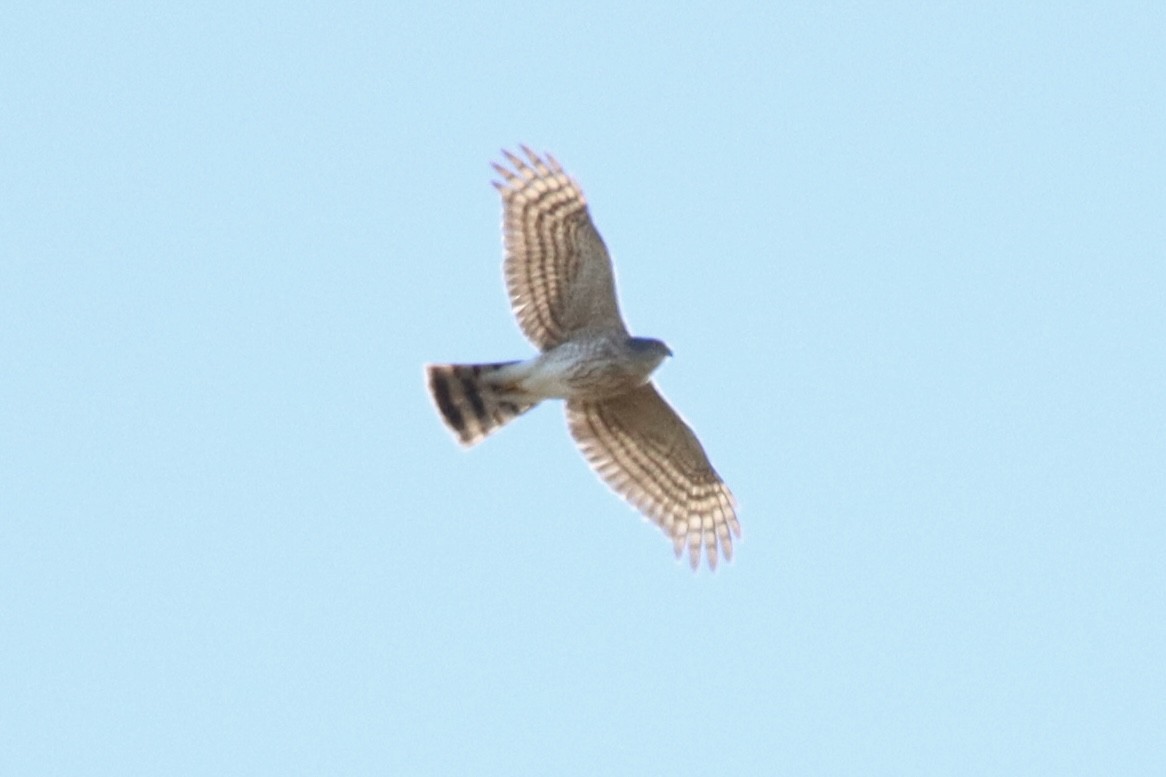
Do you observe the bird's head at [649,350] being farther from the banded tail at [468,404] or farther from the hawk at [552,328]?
the banded tail at [468,404]

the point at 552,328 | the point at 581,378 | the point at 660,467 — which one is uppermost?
the point at 552,328

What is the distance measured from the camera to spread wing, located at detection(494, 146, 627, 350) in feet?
56.5

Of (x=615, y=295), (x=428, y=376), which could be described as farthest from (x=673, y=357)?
(x=428, y=376)

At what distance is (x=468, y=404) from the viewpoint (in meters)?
17.5

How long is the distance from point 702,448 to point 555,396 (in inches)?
54.3

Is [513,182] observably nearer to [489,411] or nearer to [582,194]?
[582,194]

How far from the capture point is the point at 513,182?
680 inches

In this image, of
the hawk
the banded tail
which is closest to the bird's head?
the hawk

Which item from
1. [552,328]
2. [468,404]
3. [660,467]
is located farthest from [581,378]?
[660,467]

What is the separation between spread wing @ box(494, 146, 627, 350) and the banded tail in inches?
19.8

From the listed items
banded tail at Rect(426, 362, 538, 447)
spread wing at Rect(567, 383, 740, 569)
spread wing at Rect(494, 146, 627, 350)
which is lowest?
spread wing at Rect(567, 383, 740, 569)

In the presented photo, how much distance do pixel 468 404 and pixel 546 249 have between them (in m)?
1.20

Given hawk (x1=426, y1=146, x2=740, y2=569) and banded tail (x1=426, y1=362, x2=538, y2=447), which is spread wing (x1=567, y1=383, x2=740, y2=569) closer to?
hawk (x1=426, y1=146, x2=740, y2=569)

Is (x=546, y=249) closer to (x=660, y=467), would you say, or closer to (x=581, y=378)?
(x=581, y=378)
